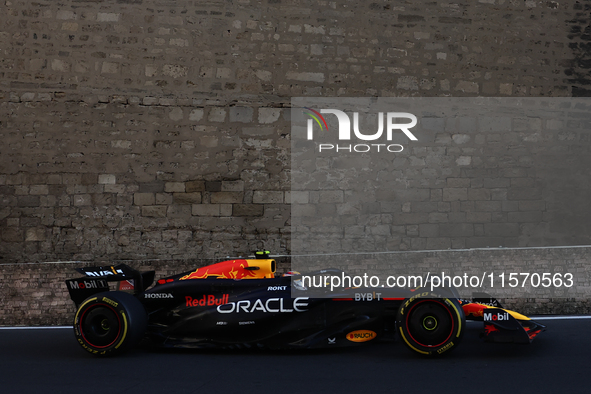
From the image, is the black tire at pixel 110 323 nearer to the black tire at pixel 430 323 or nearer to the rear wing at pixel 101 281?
the rear wing at pixel 101 281

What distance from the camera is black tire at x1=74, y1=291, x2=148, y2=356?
17.4ft

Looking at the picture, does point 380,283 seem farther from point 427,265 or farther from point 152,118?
point 152,118

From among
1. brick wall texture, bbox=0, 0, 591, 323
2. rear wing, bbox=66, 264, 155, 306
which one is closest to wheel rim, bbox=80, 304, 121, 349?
rear wing, bbox=66, 264, 155, 306

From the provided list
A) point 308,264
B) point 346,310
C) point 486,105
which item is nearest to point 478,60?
point 486,105

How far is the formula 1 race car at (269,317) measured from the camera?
500 centimetres

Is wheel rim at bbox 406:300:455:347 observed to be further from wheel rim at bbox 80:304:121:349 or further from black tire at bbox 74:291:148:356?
wheel rim at bbox 80:304:121:349

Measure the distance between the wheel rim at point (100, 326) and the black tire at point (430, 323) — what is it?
8.34ft

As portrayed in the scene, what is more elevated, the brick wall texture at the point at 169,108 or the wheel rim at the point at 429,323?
the brick wall texture at the point at 169,108

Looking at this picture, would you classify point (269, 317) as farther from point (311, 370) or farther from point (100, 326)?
point (100, 326)

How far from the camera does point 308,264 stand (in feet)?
30.6

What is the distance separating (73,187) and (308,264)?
399 cm

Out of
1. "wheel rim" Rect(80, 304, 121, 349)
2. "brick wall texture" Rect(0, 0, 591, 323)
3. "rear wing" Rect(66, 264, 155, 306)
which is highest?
"brick wall texture" Rect(0, 0, 591, 323)

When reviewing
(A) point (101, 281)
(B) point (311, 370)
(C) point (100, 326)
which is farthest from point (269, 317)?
(A) point (101, 281)

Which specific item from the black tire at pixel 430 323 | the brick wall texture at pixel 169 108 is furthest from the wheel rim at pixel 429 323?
the brick wall texture at pixel 169 108
